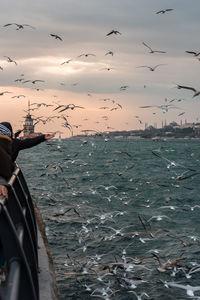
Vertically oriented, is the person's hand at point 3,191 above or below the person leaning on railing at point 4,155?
below

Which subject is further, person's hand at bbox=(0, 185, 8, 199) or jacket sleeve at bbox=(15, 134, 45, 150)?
jacket sleeve at bbox=(15, 134, 45, 150)

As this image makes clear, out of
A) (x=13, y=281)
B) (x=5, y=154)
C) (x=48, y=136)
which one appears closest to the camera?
(x=13, y=281)

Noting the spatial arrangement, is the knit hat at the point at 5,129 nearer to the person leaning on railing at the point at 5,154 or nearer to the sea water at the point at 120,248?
the person leaning on railing at the point at 5,154

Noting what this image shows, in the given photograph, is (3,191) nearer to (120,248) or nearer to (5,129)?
(5,129)

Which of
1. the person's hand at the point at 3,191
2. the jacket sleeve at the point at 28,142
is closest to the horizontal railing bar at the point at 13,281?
the person's hand at the point at 3,191

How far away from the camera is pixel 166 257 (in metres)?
16.3

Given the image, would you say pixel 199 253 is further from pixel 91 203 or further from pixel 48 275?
pixel 91 203

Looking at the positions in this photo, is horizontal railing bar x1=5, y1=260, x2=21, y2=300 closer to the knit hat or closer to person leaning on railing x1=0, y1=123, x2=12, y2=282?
person leaning on railing x1=0, y1=123, x2=12, y2=282

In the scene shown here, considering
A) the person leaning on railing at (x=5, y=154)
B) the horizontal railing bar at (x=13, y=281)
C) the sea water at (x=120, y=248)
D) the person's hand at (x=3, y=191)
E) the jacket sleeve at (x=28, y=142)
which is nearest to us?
the horizontal railing bar at (x=13, y=281)

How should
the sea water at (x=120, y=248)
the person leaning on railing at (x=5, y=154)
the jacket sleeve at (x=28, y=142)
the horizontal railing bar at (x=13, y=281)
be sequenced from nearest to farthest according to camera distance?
the horizontal railing bar at (x=13, y=281)
the person leaning on railing at (x=5, y=154)
the jacket sleeve at (x=28, y=142)
the sea water at (x=120, y=248)

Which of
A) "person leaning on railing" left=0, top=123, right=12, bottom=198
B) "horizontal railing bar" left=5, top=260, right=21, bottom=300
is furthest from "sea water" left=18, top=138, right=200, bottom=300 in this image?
"person leaning on railing" left=0, top=123, right=12, bottom=198

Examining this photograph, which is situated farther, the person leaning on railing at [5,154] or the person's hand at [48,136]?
the person's hand at [48,136]

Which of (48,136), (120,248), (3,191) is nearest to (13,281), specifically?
(3,191)

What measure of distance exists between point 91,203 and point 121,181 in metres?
18.9
